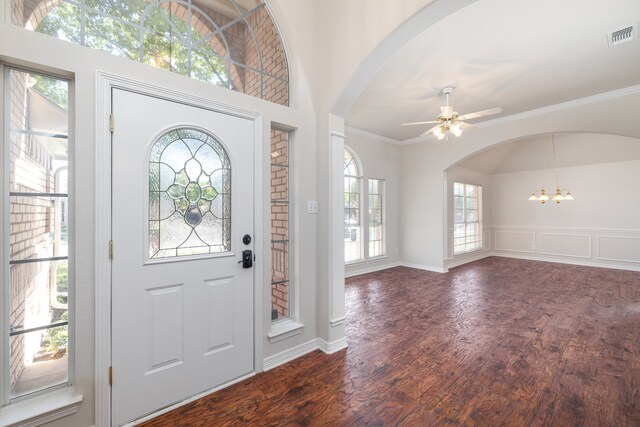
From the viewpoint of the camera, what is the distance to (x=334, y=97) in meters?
2.45

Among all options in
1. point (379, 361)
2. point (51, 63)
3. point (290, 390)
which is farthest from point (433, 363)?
point (51, 63)

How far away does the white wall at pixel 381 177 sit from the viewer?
577 centimetres

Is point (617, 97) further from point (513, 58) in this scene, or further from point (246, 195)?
point (246, 195)

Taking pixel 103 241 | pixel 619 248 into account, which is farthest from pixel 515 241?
pixel 103 241

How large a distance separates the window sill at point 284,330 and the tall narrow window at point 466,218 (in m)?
5.52

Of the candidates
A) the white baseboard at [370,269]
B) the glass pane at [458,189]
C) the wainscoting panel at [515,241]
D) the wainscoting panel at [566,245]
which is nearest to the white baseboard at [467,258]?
the wainscoting panel at [515,241]

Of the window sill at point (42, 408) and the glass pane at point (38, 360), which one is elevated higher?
the glass pane at point (38, 360)

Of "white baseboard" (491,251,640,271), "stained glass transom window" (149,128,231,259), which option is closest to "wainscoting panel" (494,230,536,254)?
"white baseboard" (491,251,640,271)

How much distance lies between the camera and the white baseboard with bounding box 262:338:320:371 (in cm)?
225

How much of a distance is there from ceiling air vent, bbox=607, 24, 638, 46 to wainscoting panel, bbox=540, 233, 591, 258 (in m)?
5.78

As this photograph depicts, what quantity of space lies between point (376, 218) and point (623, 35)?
14.3ft

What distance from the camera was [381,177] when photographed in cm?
625

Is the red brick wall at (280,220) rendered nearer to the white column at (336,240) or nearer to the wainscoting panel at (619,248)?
the white column at (336,240)

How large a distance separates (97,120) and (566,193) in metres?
9.36
